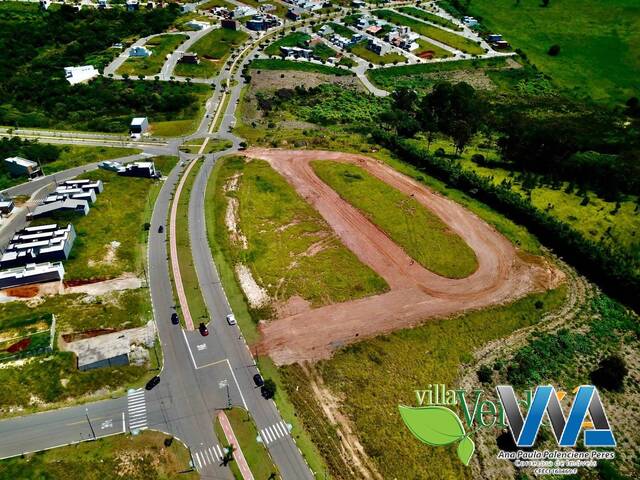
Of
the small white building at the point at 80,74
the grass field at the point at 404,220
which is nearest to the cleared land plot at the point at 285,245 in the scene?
the grass field at the point at 404,220

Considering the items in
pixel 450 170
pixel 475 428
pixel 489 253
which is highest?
pixel 450 170

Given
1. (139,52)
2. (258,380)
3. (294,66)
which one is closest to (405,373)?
(258,380)

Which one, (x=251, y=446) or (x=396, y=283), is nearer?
(x=251, y=446)

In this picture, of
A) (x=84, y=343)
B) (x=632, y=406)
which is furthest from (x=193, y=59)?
(x=632, y=406)

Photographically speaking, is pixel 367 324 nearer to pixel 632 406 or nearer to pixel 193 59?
pixel 632 406

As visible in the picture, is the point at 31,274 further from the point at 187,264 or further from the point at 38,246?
the point at 187,264

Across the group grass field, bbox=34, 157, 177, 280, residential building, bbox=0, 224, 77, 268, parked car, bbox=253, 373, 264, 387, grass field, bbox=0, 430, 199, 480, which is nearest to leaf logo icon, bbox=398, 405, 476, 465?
parked car, bbox=253, 373, 264, 387

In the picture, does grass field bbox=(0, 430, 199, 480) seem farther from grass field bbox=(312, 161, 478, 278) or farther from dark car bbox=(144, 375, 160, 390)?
grass field bbox=(312, 161, 478, 278)
